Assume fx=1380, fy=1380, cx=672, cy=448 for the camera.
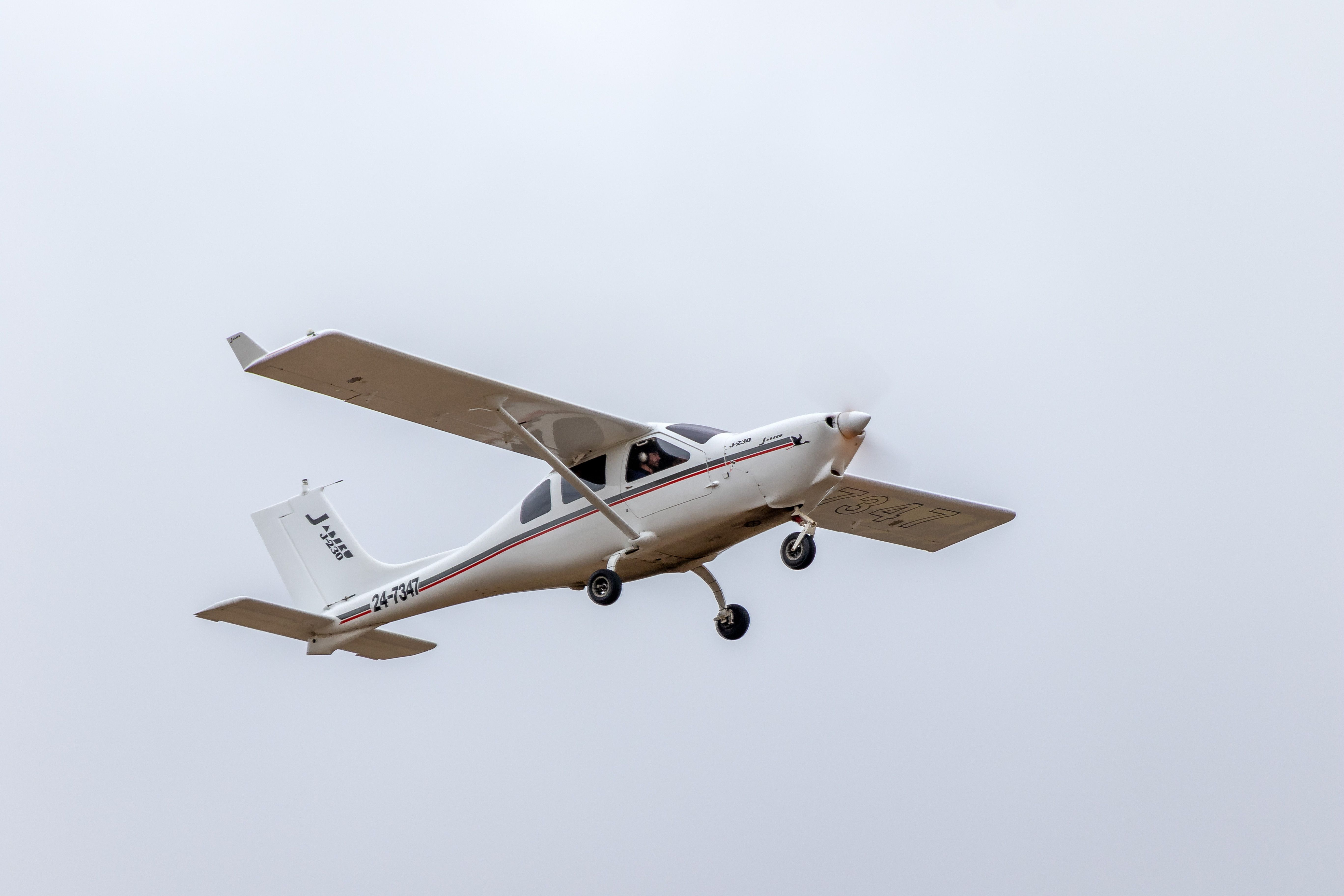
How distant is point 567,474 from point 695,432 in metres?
1.51

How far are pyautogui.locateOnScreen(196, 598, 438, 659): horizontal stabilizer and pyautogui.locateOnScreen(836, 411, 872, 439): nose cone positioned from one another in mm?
6986

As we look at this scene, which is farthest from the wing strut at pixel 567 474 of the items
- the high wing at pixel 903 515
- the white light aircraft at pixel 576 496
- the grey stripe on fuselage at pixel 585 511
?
the high wing at pixel 903 515

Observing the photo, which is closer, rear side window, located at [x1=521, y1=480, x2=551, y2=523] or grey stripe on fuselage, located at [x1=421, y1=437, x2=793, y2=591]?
grey stripe on fuselage, located at [x1=421, y1=437, x2=793, y2=591]

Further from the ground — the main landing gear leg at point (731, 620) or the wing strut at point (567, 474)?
the wing strut at point (567, 474)

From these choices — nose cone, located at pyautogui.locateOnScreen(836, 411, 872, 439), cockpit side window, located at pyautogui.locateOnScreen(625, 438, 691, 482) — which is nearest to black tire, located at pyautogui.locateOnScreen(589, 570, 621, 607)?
cockpit side window, located at pyautogui.locateOnScreen(625, 438, 691, 482)

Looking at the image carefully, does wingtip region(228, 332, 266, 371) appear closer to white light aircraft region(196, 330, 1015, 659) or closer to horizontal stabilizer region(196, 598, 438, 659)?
white light aircraft region(196, 330, 1015, 659)

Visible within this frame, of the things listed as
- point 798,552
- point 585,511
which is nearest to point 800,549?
point 798,552

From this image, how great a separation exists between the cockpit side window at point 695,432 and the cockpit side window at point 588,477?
0.93 metres

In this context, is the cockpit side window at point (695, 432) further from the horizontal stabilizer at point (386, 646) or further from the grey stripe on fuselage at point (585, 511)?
the horizontal stabilizer at point (386, 646)

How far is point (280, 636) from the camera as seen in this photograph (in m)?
17.5

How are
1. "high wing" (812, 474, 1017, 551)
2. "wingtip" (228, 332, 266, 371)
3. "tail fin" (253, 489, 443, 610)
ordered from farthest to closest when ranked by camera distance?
"tail fin" (253, 489, 443, 610) < "high wing" (812, 474, 1017, 551) < "wingtip" (228, 332, 266, 371)

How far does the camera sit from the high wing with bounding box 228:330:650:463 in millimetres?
14086

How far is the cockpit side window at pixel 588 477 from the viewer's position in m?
15.8

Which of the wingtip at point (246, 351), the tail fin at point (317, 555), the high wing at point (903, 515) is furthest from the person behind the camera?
the tail fin at point (317, 555)
